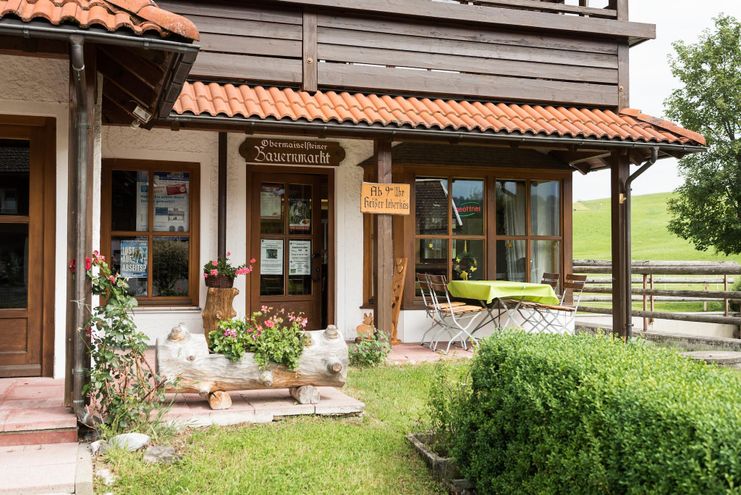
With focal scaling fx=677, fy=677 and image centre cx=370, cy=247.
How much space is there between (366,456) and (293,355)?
1.19 meters

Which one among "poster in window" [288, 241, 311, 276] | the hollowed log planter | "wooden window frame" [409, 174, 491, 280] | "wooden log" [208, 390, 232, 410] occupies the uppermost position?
"wooden window frame" [409, 174, 491, 280]

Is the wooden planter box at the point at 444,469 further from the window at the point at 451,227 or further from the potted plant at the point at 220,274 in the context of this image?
the window at the point at 451,227

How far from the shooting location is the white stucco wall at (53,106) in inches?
244

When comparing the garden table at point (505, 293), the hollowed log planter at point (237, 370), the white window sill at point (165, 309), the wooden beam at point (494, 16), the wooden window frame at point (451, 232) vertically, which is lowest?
the hollowed log planter at point (237, 370)

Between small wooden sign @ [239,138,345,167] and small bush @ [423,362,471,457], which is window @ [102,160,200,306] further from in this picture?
small bush @ [423,362,471,457]

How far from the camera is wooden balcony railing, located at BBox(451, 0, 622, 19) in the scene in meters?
9.20

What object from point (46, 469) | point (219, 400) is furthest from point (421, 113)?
point (46, 469)

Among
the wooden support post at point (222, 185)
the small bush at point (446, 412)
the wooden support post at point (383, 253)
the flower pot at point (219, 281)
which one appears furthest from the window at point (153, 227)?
the small bush at point (446, 412)

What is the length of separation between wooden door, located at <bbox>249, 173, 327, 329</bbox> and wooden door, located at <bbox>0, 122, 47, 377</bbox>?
3.33m

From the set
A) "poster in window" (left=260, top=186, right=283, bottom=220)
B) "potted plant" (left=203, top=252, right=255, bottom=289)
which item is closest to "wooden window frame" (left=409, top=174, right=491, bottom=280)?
"poster in window" (left=260, top=186, right=283, bottom=220)

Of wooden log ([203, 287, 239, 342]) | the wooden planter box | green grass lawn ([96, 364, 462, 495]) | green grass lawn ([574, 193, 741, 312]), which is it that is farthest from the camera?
green grass lawn ([574, 193, 741, 312])

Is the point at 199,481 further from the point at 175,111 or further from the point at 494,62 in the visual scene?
the point at 494,62

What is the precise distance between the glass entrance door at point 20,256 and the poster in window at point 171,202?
255 centimetres

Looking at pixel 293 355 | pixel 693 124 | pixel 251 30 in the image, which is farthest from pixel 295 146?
pixel 693 124
